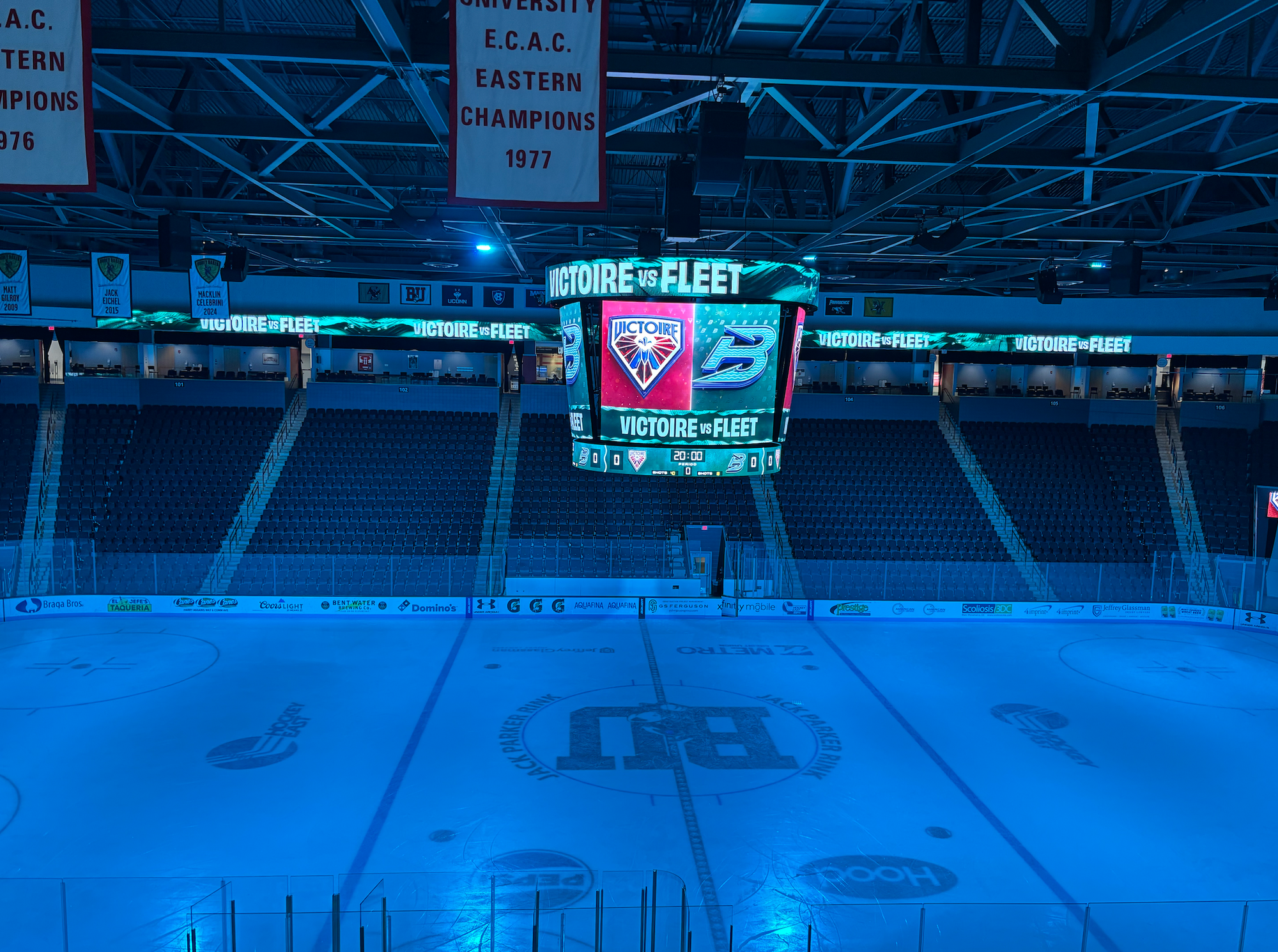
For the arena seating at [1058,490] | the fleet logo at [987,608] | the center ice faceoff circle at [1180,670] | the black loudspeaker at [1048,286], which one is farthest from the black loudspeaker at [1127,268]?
the arena seating at [1058,490]

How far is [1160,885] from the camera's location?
32.2 ft

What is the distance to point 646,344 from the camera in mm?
11805

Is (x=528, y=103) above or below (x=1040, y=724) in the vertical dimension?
above

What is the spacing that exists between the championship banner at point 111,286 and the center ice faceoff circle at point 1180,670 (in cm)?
2301

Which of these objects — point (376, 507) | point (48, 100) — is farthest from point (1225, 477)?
point (48, 100)

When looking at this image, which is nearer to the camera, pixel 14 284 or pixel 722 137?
pixel 722 137

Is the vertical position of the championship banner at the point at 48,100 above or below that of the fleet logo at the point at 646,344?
above

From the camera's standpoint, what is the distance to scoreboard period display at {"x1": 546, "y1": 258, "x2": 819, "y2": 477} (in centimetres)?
1155

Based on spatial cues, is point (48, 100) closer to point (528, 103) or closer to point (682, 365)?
point (528, 103)

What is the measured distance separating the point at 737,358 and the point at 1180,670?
1406 centimetres

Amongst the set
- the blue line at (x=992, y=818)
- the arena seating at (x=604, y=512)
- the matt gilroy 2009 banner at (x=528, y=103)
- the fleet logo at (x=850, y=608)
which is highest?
the matt gilroy 2009 banner at (x=528, y=103)

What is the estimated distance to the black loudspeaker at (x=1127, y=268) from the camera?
17219 millimetres

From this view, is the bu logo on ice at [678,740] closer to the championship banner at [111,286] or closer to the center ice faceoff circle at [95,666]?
the center ice faceoff circle at [95,666]

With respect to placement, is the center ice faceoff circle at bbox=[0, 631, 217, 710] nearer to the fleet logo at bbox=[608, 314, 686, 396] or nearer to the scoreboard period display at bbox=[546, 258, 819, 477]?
the scoreboard period display at bbox=[546, 258, 819, 477]
